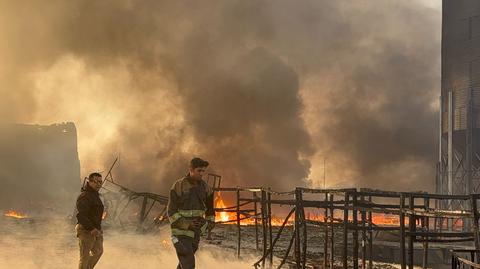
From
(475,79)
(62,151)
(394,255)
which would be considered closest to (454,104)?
(475,79)

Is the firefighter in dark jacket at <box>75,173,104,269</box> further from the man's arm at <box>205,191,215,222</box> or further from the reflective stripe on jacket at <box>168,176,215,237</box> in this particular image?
the man's arm at <box>205,191,215,222</box>

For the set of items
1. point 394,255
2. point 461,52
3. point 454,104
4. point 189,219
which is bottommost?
point 394,255

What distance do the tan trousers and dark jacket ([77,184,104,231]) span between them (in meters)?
0.14

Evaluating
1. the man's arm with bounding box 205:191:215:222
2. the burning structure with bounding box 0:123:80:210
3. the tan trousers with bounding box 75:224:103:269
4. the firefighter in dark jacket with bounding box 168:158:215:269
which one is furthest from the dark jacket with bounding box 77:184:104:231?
the burning structure with bounding box 0:123:80:210

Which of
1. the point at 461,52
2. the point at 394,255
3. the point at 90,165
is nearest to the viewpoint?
the point at 394,255

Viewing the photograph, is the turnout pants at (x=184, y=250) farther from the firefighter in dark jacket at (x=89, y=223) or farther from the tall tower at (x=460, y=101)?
the tall tower at (x=460, y=101)

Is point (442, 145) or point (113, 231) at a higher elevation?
point (442, 145)

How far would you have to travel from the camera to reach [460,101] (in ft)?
88.1

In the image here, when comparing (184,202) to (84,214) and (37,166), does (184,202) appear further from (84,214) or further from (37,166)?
(37,166)

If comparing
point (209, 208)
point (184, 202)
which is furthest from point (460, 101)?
point (184, 202)

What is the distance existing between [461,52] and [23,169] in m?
35.8

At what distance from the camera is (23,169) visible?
133ft

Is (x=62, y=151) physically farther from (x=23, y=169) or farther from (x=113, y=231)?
(x=113, y=231)

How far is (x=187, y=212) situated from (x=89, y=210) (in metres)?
2.06
